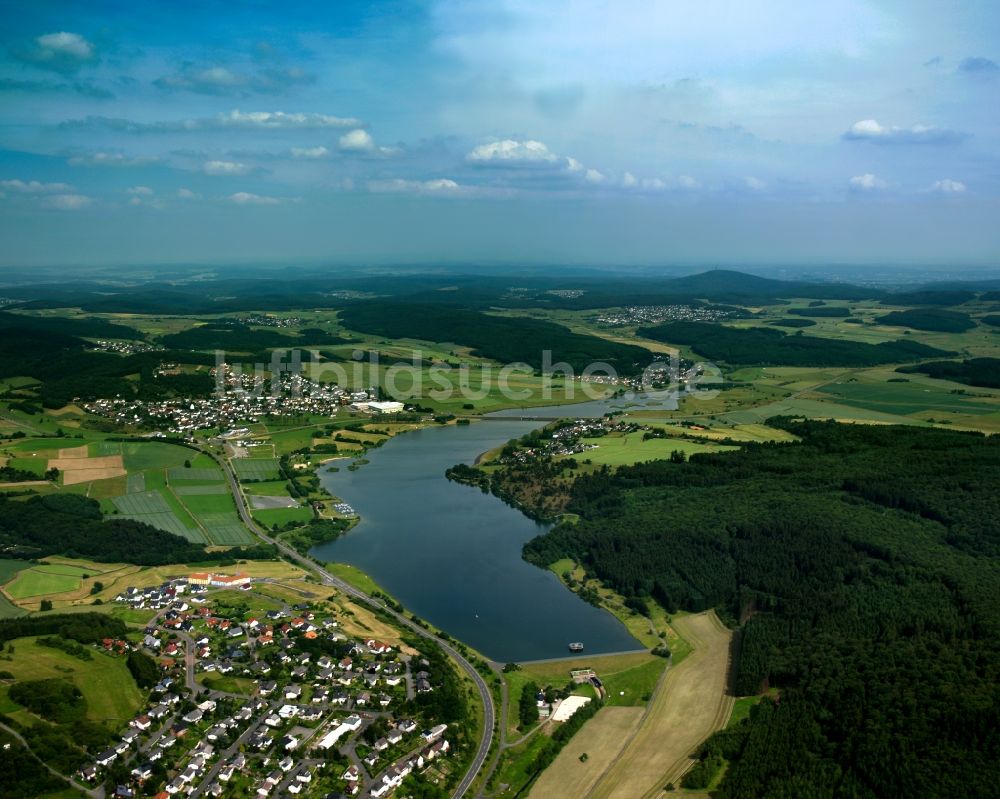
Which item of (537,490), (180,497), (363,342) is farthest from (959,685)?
(363,342)

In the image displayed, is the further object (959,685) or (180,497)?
(180,497)

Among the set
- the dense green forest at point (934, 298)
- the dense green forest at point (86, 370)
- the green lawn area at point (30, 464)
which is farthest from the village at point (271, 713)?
the dense green forest at point (934, 298)

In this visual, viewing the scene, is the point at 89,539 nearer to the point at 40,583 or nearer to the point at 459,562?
the point at 40,583

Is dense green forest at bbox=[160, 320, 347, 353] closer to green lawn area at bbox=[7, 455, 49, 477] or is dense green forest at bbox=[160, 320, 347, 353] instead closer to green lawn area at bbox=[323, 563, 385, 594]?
green lawn area at bbox=[7, 455, 49, 477]

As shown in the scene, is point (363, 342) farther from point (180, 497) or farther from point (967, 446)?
point (967, 446)

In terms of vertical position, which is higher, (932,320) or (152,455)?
(932,320)


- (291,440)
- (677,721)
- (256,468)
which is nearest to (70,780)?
(677,721)

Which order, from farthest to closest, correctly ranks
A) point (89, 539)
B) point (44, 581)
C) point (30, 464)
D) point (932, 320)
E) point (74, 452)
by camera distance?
point (932, 320)
point (74, 452)
point (30, 464)
point (89, 539)
point (44, 581)
